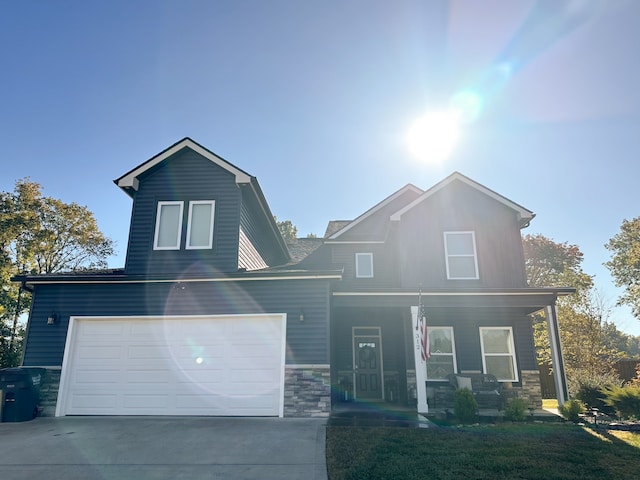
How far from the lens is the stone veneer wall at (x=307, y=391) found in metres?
9.23

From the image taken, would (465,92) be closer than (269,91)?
Yes

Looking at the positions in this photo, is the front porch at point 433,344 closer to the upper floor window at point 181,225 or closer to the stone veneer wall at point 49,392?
the upper floor window at point 181,225

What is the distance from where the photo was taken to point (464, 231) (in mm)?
12898

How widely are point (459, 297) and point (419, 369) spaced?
2.28 m

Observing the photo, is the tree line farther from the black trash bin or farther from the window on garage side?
the window on garage side

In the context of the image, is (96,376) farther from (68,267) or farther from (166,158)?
(68,267)

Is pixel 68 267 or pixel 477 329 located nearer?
pixel 477 329

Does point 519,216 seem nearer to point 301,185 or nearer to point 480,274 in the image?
point 480,274

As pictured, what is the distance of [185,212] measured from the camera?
449 inches

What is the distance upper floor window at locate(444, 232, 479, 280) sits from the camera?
12531 mm

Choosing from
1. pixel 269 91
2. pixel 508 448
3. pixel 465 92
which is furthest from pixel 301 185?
pixel 508 448

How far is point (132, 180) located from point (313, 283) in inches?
243

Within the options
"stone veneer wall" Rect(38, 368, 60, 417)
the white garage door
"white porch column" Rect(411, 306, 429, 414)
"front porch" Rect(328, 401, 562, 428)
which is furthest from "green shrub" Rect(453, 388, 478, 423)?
"stone veneer wall" Rect(38, 368, 60, 417)

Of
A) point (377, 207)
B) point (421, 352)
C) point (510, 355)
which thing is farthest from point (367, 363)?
point (377, 207)
